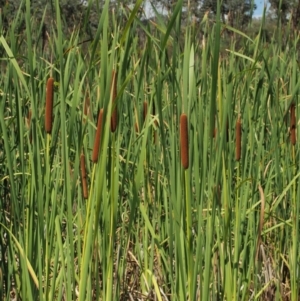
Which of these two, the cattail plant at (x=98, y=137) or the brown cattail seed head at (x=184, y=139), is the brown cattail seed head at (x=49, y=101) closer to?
the cattail plant at (x=98, y=137)

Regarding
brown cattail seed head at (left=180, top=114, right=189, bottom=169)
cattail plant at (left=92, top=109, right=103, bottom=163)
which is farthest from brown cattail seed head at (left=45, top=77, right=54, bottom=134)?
brown cattail seed head at (left=180, top=114, right=189, bottom=169)

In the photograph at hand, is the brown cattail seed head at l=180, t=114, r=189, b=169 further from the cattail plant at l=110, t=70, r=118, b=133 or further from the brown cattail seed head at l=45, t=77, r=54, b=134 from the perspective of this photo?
the brown cattail seed head at l=45, t=77, r=54, b=134

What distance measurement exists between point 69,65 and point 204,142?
0.40 meters

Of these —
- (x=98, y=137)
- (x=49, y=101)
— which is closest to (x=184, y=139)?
(x=98, y=137)

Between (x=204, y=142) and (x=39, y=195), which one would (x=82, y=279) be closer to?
(x=39, y=195)

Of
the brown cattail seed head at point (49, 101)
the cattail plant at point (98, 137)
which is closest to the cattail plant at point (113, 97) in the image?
the cattail plant at point (98, 137)

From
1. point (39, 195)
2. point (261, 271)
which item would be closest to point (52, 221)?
point (39, 195)

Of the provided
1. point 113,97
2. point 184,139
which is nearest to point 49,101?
point 113,97

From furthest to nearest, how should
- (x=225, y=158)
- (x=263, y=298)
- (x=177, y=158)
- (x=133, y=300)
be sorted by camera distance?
1. (x=263, y=298)
2. (x=133, y=300)
3. (x=225, y=158)
4. (x=177, y=158)

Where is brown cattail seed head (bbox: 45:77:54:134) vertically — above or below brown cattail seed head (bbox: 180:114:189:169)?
above

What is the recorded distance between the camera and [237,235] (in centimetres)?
141

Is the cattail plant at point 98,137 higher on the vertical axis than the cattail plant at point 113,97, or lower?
lower

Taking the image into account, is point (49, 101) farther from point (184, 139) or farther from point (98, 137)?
point (184, 139)

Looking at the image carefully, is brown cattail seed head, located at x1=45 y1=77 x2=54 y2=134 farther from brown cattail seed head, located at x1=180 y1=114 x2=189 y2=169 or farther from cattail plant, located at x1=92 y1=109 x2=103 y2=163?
brown cattail seed head, located at x1=180 y1=114 x2=189 y2=169
